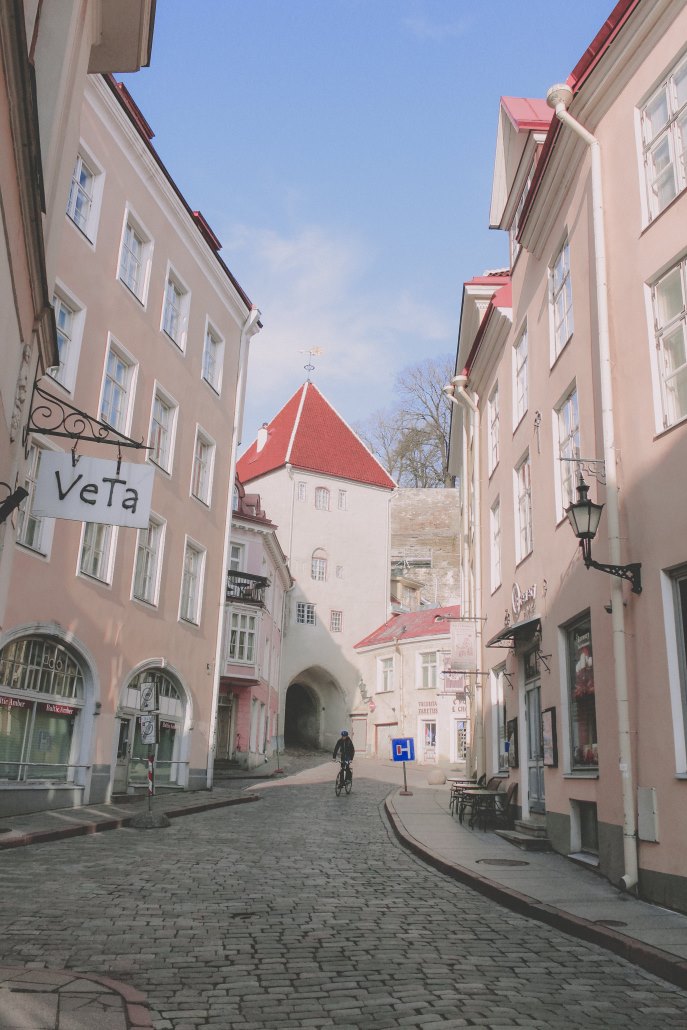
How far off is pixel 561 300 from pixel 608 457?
4.02 metres

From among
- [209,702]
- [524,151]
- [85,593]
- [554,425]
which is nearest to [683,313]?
[554,425]

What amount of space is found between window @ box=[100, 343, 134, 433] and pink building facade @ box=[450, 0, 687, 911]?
8.22 meters

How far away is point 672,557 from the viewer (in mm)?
8469

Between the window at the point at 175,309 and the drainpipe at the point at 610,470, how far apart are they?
1204 centimetres

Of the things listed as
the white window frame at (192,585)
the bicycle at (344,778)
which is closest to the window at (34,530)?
the white window frame at (192,585)

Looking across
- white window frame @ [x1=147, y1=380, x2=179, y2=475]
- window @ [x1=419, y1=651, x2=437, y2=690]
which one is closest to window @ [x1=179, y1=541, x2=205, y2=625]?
white window frame @ [x1=147, y1=380, x2=179, y2=475]

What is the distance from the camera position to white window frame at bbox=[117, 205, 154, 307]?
18.9 metres

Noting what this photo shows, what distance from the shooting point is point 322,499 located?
4806cm

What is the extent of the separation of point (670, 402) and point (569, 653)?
14.0 ft

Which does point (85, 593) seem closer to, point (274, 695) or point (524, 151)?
point (524, 151)

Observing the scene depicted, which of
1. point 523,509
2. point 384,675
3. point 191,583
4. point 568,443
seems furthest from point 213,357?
point 384,675

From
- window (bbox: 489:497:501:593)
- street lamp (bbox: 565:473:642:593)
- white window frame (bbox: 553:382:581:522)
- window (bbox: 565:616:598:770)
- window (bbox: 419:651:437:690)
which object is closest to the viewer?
street lamp (bbox: 565:473:642:593)

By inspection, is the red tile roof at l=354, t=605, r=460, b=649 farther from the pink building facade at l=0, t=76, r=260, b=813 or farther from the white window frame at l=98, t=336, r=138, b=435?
the white window frame at l=98, t=336, r=138, b=435

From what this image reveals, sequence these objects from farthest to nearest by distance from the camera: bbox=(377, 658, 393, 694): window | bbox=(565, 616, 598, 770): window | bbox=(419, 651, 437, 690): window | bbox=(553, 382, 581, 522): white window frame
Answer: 1. bbox=(377, 658, 393, 694): window
2. bbox=(419, 651, 437, 690): window
3. bbox=(553, 382, 581, 522): white window frame
4. bbox=(565, 616, 598, 770): window
